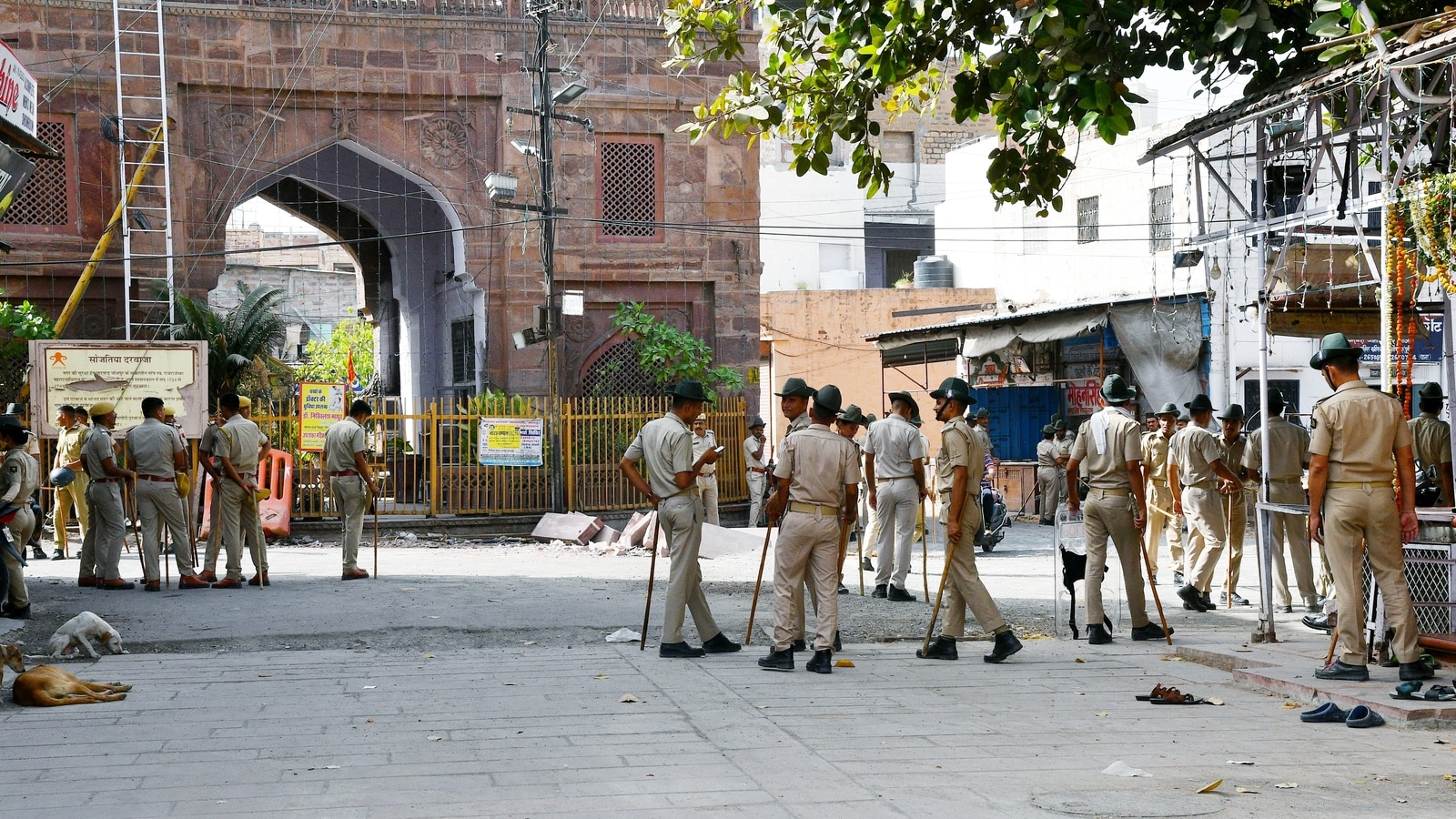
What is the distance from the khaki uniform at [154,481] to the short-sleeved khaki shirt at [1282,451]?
30.3ft

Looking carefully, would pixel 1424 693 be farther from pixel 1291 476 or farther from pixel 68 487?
pixel 68 487

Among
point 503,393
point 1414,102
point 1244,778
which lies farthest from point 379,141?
point 1244,778

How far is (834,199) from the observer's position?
40594 mm

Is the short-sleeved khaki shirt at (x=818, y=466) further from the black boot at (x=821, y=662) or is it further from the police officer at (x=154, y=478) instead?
the police officer at (x=154, y=478)

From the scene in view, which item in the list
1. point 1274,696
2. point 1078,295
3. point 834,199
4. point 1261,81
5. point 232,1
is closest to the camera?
point 1274,696

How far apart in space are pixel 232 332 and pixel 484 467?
4474 mm

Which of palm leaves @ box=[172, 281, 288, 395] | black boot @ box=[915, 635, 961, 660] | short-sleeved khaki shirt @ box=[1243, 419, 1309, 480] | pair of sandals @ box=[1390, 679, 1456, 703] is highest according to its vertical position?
palm leaves @ box=[172, 281, 288, 395]

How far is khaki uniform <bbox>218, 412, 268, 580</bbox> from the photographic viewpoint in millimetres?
13156

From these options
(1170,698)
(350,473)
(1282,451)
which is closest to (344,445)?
(350,473)

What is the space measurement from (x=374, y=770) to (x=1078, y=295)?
86.8 feet

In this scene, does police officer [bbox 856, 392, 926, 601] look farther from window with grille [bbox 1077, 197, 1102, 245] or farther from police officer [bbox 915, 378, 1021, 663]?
window with grille [bbox 1077, 197, 1102, 245]

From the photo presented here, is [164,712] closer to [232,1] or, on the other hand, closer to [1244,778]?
[1244,778]

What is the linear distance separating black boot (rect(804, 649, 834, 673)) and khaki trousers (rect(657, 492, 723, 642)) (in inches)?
33.9

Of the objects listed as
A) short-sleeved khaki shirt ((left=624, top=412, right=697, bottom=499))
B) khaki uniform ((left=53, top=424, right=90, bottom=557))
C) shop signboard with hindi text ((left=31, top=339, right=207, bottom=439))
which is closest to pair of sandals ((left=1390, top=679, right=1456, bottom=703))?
short-sleeved khaki shirt ((left=624, top=412, right=697, bottom=499))
